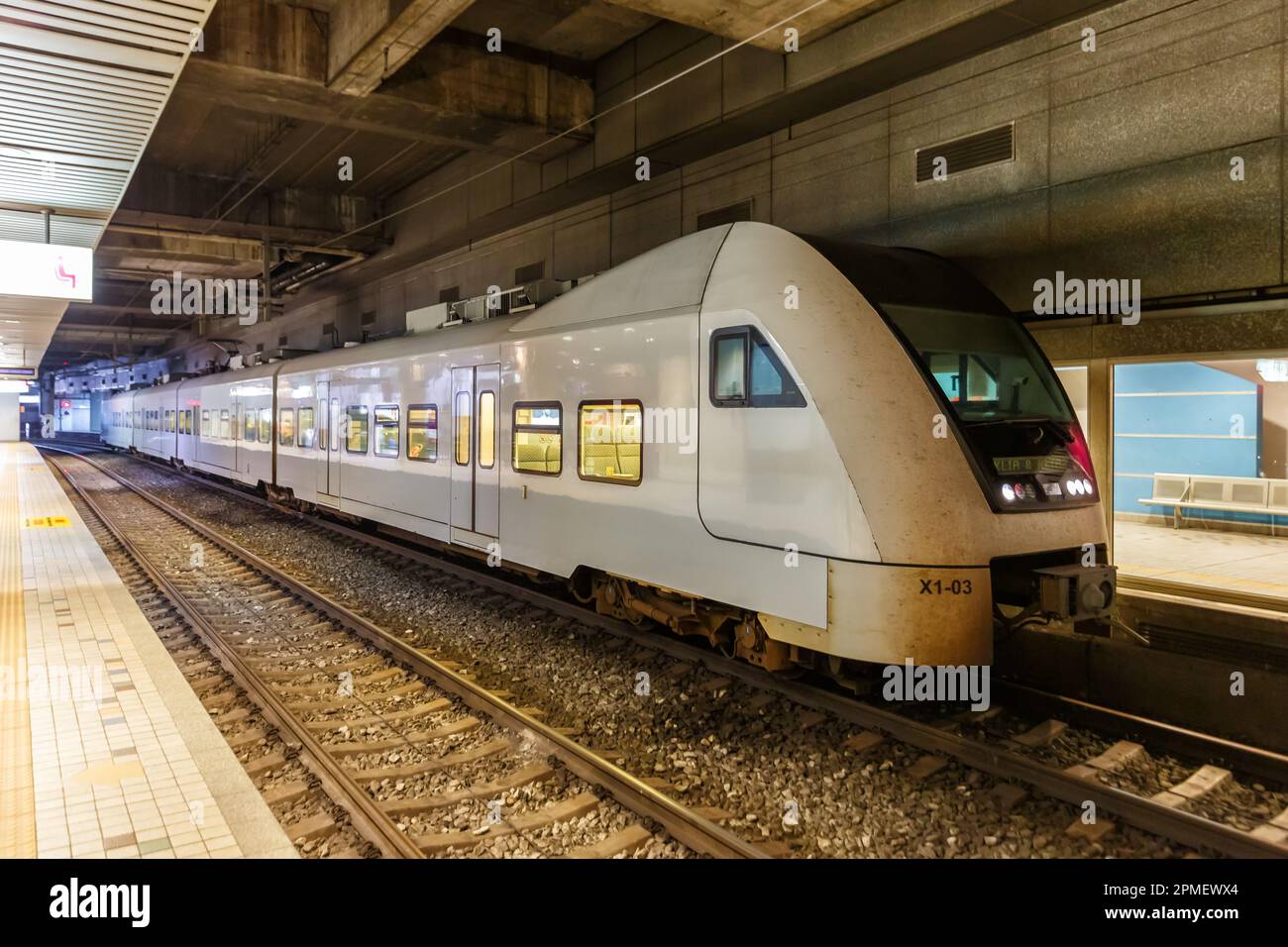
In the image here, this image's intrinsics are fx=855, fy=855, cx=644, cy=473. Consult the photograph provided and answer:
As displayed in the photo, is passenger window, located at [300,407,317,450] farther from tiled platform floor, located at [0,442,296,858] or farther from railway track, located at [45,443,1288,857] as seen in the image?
railway track, located at [45,443,1288,857]

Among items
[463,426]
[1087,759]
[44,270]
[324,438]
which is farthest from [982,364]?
[324,438]

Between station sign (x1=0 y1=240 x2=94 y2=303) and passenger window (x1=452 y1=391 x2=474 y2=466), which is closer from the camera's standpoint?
passenger window (x1=452 y1=391 x2=474 y2=466)

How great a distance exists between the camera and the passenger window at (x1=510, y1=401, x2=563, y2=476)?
8.61 metres

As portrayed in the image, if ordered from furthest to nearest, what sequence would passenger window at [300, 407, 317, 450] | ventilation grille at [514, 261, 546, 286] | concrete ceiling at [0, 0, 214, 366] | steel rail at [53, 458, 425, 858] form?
ventilation grille at [514, 261, 546, 286] → passenger window at [300, 407, 317, 450] → concrete ceiling at [0, 0, 214, 366] → steel rail at [53, 458, 425, 858]

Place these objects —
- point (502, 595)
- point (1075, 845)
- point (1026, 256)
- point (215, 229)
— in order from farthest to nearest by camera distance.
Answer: point (215, 229), point (502, 595), point (1026, 256), point (1075, 845)

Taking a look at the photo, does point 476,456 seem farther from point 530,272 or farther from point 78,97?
point 530,272

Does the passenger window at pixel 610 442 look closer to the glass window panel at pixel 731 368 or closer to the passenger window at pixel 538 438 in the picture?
the passenger window at pixel 538 438

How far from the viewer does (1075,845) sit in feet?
15.2

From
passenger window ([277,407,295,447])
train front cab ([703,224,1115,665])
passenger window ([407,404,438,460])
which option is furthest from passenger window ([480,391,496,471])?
passenger window ([277,407,295,447])

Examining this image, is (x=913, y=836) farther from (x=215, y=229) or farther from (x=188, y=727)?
(x=215, y=229)

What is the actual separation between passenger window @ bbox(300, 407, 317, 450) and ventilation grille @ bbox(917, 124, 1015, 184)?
37.2ft

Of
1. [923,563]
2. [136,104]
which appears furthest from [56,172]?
[923,563]

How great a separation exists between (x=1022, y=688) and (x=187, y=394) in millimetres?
26512

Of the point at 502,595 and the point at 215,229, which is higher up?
the point at 215,229
